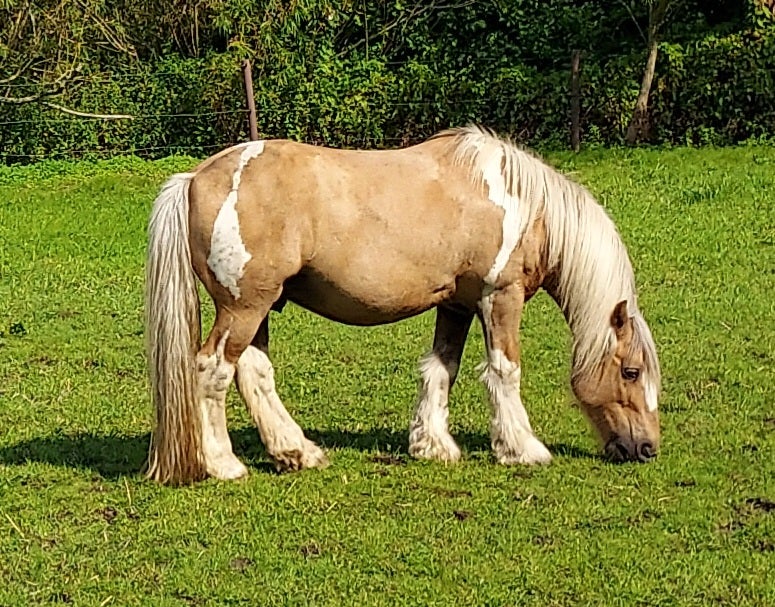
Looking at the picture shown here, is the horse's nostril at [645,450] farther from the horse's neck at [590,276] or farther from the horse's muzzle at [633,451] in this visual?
the horse's neck at [590,276]

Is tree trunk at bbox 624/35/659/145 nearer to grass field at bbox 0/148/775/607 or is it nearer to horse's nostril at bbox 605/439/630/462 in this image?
grass field at bbox 0/148/775/607

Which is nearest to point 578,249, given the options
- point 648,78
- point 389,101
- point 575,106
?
point 575,106

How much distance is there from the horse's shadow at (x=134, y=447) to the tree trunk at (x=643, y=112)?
11209 millimetres

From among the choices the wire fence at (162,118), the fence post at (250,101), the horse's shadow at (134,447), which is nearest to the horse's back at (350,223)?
the horse's shadow at (134,447)

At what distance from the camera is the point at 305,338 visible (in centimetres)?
835

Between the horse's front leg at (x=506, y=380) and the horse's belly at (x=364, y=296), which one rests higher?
the horse's belly at (x=364, y=296)

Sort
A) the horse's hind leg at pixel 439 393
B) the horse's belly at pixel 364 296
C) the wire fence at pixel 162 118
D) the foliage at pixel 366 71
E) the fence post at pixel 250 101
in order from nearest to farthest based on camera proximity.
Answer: the horse's belly at pixel 364 296
the horse's hind leg at pixel 439 393
the fence post at pixel 250 101
the foliage at pixel 366 71
the wire fence at pixel 162 118

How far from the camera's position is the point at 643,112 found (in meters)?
16.6

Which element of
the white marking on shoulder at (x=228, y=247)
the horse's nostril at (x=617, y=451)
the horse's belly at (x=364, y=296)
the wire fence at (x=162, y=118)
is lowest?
the wire fence at (x=162, y=118)

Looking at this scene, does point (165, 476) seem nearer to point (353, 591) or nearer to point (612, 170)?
point (353, 591)

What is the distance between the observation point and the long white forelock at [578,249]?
18.1 feet

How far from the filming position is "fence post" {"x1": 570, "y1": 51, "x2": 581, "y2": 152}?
16.3m

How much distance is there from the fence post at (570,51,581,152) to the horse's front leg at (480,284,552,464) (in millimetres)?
10979

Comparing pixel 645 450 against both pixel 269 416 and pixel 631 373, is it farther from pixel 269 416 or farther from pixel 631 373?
pixel 269 416
